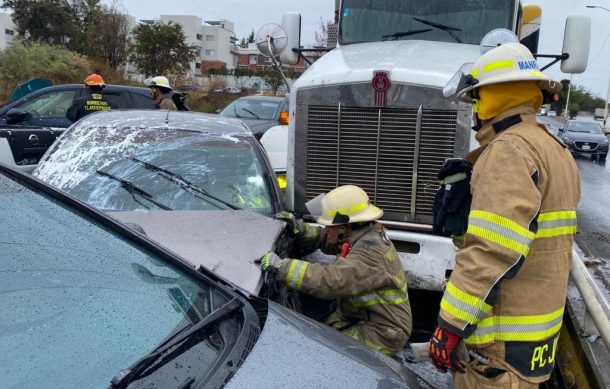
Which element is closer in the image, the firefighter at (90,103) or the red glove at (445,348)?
the red glove at (445,348)

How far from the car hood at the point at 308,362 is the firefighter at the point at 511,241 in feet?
1.08

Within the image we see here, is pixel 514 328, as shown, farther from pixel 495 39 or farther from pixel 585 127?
pixel 585 127

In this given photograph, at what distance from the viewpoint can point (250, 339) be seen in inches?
70.9

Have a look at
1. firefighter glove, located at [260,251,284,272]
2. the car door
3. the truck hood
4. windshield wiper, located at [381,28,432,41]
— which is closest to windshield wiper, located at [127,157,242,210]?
firefighter glove, located at [260,251,284,272]

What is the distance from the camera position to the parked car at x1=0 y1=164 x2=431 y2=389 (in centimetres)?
153

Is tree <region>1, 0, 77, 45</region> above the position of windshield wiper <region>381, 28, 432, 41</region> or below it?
above

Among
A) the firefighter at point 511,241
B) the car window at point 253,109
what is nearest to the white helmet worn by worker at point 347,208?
the firefighter at point 511,241

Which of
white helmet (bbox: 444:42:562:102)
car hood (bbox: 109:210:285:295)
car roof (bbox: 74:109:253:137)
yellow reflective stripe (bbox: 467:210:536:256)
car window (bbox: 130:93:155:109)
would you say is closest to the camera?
yellow reflective stripe (bbox: 467:210:536:256)

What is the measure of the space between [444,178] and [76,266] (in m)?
1.48

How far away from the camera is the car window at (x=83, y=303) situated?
1508 mm

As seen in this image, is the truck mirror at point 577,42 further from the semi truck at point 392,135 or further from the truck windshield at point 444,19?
the semi truck at point 392,135

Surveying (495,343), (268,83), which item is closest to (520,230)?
(495,343)

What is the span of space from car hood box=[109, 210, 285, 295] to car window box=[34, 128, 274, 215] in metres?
A: 0.21

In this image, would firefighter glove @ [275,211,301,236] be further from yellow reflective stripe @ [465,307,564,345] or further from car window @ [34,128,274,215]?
yellow reflective stripe @ [465,307,564,345]
